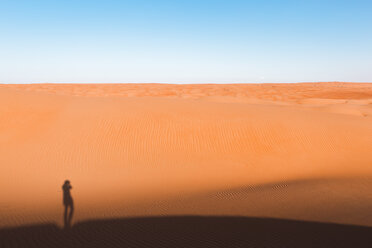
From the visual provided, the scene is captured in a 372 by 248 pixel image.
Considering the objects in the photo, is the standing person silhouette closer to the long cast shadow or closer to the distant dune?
the distant dune

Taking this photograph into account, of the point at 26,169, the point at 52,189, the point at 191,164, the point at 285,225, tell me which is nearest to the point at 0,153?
the point at 26,169


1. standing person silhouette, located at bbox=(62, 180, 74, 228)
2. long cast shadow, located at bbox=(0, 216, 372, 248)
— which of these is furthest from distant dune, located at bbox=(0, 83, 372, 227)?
long cast shadow, located at bbox=(0, 216, 372, 248)

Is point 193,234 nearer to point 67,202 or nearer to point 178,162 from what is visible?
point 67,202

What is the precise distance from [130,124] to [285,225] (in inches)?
303

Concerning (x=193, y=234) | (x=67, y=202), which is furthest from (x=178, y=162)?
(x=193, y=234)

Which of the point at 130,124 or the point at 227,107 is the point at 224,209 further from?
the point at 227,107

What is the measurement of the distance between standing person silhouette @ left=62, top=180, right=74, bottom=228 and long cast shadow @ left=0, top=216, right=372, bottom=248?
12.7 inches

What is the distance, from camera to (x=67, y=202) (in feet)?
19.8

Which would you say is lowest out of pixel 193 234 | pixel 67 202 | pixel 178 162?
pixel 67 202

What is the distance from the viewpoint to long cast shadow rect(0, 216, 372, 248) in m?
3.74

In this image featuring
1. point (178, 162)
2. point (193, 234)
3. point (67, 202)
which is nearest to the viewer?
point (193, 234)

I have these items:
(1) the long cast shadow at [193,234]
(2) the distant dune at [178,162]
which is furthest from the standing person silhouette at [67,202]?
(1) the long cast shadow at [193,234]

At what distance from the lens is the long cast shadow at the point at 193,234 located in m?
3.74

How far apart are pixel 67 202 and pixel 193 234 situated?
352 cm
